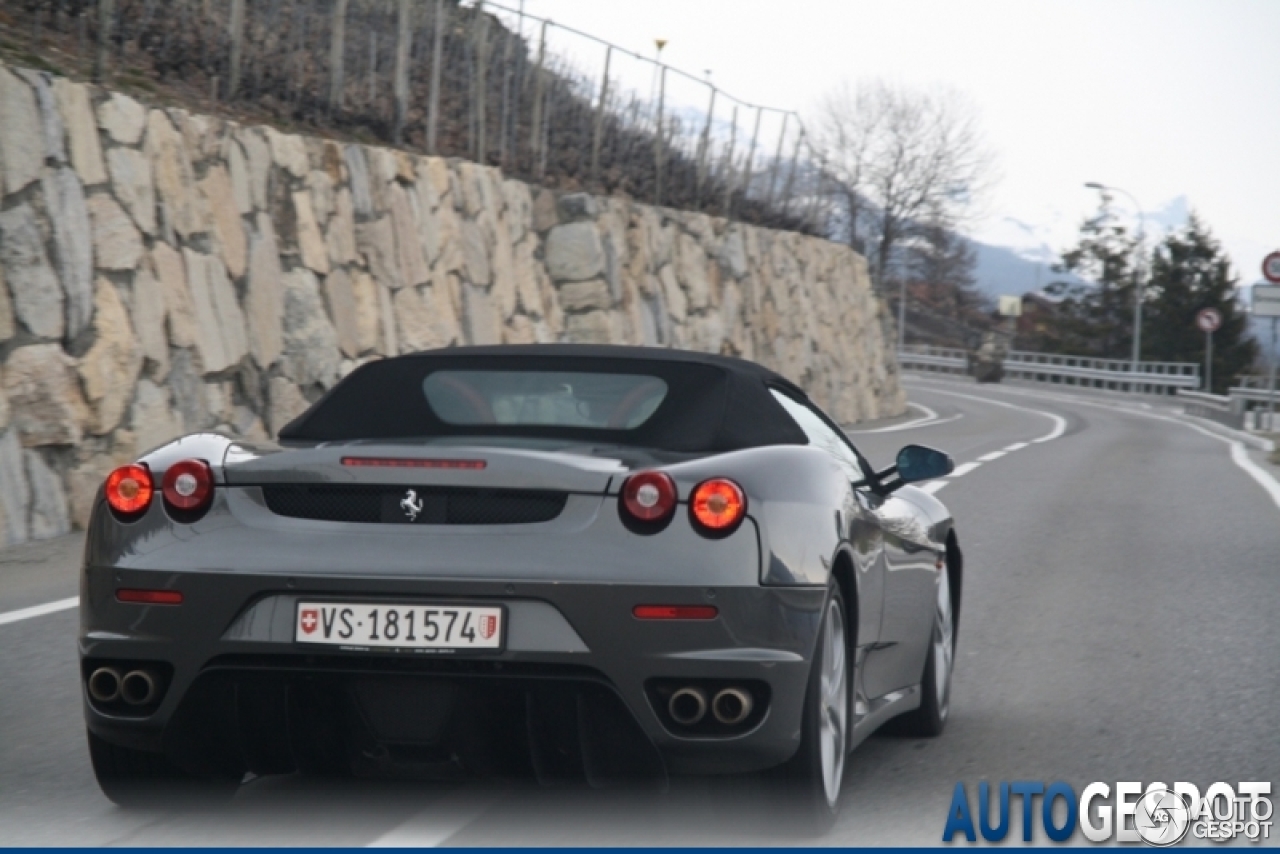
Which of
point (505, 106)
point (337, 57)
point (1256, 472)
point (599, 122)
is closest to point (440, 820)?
point (337, 57)

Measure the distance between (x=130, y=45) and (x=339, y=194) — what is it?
7.40 feet

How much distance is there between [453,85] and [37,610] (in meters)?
17.8

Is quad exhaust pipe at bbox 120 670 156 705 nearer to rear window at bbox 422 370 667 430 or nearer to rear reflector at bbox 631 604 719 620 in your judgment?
rear reflector at bbox 631 604 719 620

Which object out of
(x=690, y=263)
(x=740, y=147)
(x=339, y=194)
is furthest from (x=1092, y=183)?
(x=339, y=194)

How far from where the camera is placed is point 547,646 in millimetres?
4258

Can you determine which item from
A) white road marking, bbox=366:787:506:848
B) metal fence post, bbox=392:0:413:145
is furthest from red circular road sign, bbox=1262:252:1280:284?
white road marking, bbox=366:787:506:848

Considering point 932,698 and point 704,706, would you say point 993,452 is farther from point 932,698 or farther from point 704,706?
point 704,706

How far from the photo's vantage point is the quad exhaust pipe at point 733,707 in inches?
171

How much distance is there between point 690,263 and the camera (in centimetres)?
2984

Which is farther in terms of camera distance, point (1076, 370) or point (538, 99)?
point (1076, 370)

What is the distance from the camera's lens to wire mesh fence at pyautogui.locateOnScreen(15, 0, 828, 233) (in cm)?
1773

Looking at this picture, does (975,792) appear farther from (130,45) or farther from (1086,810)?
(130,45)

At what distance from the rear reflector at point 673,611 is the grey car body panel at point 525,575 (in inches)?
0.5

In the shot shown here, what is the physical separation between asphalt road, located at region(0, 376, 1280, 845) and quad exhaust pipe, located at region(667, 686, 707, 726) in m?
0.34
